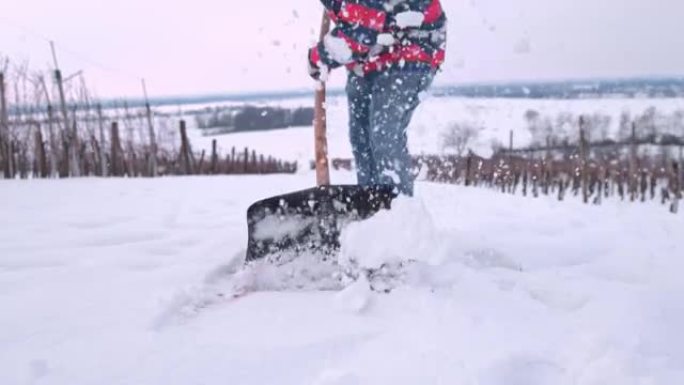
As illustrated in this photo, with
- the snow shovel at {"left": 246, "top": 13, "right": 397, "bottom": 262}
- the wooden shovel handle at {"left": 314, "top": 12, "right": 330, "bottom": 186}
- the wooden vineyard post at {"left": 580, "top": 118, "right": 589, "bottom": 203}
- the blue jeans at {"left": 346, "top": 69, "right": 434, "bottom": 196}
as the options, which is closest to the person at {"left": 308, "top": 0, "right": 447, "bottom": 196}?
the blue jeans at {"left": 346, "top": 69, "right": 434, "bottom": 196}

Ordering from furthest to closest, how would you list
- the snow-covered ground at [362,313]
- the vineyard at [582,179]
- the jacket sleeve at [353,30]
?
1. the vineyard at [582,179]
2. the jacket sleeve at [353,30]
3. the snow-covered ground at [362,313]

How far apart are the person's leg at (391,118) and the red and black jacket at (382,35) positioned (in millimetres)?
65

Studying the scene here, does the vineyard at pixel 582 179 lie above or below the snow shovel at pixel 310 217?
below

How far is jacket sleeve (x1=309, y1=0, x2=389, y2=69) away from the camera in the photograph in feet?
7.72

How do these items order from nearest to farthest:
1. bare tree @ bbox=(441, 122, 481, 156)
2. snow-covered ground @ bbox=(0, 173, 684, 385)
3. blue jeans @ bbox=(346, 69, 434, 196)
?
snow-covered ground @ bbox=(0, 173, 684, 385), blue jeans @ bbox=(346, 69, 434, 196), bare tree @ bbox=(441, 122, 481, 156)

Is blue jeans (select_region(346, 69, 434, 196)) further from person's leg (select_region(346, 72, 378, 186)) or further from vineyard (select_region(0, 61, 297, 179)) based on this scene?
vineyard (select_region(0, 61, 297, 179))

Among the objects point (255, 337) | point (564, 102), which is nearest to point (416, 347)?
point (255, 337)

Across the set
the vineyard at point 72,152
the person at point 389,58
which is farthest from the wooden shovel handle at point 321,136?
the vineyard at point 72,152

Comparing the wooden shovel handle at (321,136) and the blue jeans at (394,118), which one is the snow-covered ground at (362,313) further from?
the wooden shovel handle at (321,136)

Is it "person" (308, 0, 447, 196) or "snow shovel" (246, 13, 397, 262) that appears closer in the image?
"snow shovel" (246, 13, 397, 262)

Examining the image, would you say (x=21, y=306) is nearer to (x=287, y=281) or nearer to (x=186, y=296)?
(x=186, y=296)

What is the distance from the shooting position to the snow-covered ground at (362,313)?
4.27ft

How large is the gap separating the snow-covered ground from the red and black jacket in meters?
0.76

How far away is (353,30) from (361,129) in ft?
1.98
